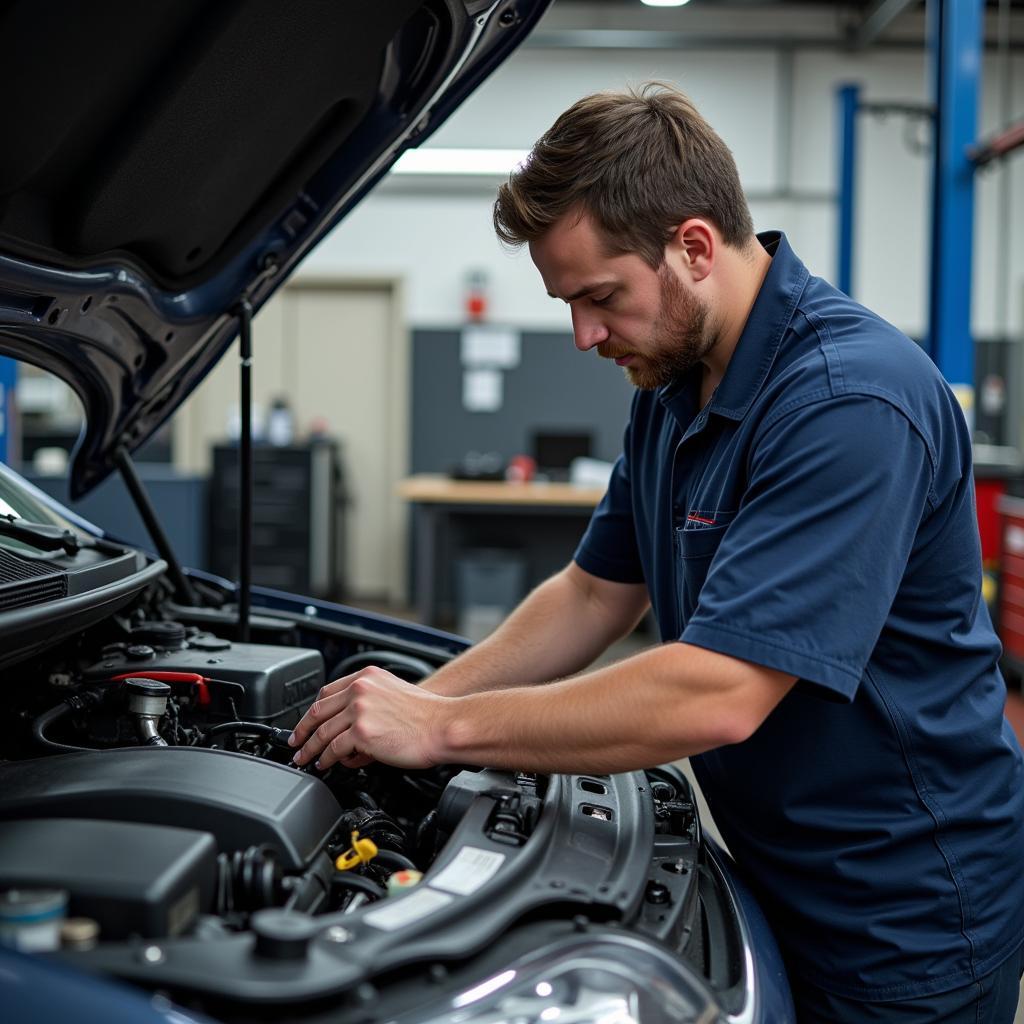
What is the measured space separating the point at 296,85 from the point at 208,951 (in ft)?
3.21

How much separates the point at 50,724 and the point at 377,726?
44 cm

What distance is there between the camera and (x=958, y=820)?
3.69 feet

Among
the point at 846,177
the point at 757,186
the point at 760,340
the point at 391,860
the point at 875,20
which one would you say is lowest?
the point at 391,860

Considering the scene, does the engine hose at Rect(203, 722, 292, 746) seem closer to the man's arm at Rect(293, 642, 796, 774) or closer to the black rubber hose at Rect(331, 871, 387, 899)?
the man's arm at Rect(293, 642, 796, 774)

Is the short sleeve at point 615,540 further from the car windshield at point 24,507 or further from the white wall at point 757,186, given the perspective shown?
the white wall at point 757,186

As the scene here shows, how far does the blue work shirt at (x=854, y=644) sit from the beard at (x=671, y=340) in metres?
0.05

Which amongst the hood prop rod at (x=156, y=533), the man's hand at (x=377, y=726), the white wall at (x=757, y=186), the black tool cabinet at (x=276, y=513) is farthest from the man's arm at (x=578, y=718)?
the white wall at (x=757, y=186)

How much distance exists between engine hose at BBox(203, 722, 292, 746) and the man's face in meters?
0.56

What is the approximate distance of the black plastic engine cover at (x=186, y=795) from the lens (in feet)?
3.22

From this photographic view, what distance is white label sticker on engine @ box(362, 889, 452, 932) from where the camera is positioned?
0.81 m

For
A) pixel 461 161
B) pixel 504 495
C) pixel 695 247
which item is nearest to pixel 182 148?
pixel 695 247

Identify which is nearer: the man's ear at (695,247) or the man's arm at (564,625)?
the man's ear at (695,247)

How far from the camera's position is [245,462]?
1627 mm

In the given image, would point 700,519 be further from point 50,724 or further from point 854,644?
point 50,724
